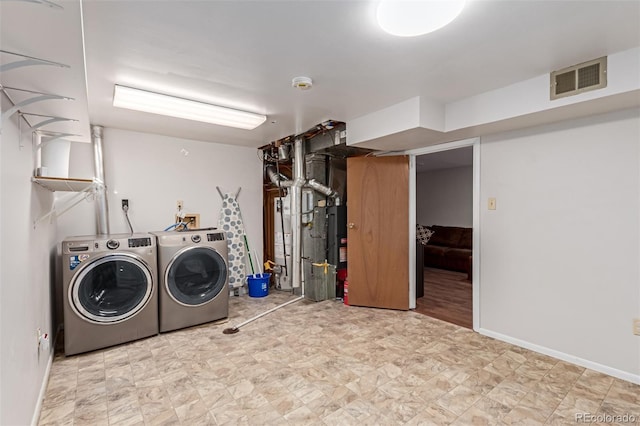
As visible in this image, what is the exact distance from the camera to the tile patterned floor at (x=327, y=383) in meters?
1.86

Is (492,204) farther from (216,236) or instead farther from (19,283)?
(19,283)

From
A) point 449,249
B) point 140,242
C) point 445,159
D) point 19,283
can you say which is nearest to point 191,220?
point 140,242

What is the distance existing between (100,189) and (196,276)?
1395 millimetres

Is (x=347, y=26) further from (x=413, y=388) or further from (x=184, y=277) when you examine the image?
(x=184, y=277)

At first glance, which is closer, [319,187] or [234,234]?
[319,187]

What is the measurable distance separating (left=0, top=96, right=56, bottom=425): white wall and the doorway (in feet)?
11.1

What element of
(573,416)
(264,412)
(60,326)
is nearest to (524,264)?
(573,416)

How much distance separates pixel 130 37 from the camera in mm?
1726

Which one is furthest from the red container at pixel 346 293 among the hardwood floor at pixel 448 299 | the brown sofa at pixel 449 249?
the brown sofa at pixel 449 249

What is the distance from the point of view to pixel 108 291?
279 cm

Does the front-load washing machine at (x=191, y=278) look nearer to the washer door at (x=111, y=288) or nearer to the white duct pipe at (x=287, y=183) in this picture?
the washer door at (x=111, y=288)

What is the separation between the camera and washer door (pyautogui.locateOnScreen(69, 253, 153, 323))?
8.62ft

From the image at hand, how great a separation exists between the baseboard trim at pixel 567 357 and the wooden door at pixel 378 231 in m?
1.00

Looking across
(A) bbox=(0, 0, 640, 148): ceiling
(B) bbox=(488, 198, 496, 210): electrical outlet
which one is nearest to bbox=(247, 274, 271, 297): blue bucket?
(A) bbox=(0, 0, 640, 148): ceiling
